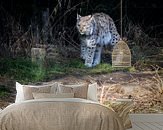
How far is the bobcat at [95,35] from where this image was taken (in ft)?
18.6

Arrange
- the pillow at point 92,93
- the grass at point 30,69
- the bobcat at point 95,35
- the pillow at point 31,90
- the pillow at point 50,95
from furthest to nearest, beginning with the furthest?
1. the bobcat at point 95,35
2. the grass at point 30,69
3. the pillow at point 92,93
4. the pillow at point 31,90
5. the pillow at point 50,95

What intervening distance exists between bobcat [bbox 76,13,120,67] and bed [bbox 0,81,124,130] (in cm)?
211

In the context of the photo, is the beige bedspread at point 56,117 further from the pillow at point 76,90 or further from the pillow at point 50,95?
the pillow at point 76,90

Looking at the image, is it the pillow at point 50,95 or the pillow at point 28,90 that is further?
the pillow at point 28,90

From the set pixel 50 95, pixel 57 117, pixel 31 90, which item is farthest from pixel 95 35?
pixel 57 117

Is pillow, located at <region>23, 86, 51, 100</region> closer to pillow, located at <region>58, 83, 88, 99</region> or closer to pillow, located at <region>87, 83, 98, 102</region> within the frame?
pillow, located at <region>58, 83, 88, 99</region>

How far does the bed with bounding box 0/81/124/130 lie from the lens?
11.6 ft

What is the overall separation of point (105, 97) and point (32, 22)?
5.18 ft

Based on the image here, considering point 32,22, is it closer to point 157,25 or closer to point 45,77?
point 45,77

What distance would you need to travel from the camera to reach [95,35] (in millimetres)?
5715

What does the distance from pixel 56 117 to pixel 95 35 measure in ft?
7.87

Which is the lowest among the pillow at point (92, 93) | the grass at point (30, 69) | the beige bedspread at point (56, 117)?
the beige bedspread at point (56, 117)

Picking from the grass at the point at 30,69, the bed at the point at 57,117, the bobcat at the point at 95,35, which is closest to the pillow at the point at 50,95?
the bed at the point at 57,117

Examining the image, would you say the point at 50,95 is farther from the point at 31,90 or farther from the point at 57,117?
the point at 57,117
